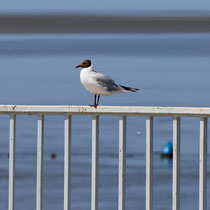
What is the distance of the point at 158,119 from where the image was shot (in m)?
18.0

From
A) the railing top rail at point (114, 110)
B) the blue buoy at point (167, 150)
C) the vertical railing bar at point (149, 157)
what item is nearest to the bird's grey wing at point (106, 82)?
the railing top rail at point (114, 110)

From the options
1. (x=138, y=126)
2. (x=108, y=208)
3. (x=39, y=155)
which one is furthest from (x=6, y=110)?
(x=138, y=126)

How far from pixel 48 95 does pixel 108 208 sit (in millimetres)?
14715

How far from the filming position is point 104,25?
11069cm

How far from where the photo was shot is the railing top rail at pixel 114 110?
13.1 ft

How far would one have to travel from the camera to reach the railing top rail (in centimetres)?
400

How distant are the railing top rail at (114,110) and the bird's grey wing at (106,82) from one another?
679 millimetres

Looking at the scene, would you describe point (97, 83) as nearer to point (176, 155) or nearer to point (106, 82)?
point (106, 82)

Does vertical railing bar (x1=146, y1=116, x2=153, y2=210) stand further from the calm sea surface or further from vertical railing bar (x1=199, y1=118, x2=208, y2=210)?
the calm sea surface

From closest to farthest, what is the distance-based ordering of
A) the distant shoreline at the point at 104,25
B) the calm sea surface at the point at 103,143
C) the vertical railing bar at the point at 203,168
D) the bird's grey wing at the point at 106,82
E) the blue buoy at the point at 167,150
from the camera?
the vertical railing bar at the point at 203,168, the bird's grey wing at the point at 106,82, the calm sea surface at the point at 103,143, the blue buoy at the point at 167,150, the distant shoreline at the point at 104,25

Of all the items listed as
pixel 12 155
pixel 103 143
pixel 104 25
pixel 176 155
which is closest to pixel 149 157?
pixel 176 155

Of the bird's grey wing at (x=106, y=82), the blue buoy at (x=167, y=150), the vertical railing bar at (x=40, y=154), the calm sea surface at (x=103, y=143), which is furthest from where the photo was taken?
the blue buoy at (x=167, y=150)

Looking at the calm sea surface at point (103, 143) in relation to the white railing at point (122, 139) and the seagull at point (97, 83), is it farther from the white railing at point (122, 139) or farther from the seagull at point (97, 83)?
the white railing at point (122, 139)

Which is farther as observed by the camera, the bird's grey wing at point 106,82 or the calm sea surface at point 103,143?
the calm sea surface at point 103,143
